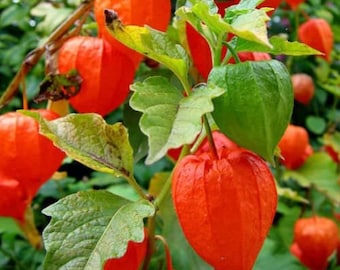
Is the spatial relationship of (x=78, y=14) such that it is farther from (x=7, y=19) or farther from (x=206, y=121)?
(x=7, y=19)

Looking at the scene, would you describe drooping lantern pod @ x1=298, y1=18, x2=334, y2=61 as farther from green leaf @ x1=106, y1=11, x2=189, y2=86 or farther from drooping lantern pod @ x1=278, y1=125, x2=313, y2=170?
green leaf @ x1=106, y1=11, x2=189, y2=86

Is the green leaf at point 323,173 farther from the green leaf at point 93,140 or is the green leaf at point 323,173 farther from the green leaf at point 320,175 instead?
the green leaf at point 93,140

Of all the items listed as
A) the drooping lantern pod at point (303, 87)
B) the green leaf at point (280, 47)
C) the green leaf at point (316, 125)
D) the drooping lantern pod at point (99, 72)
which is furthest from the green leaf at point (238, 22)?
the green leaf at point (316, 125)

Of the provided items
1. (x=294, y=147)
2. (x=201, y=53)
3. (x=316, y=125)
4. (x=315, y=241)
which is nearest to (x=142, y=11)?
(x=201, y=53)

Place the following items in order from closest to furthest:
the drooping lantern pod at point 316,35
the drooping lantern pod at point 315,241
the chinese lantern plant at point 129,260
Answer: the chinese lantern plant at point 129,260 → the drooping lantern pod at point 315,241 → the drooping lantern pod at point 316,35

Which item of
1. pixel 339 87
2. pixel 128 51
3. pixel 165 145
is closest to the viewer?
pixel 165 145

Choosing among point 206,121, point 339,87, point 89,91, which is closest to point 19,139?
point 89,91
